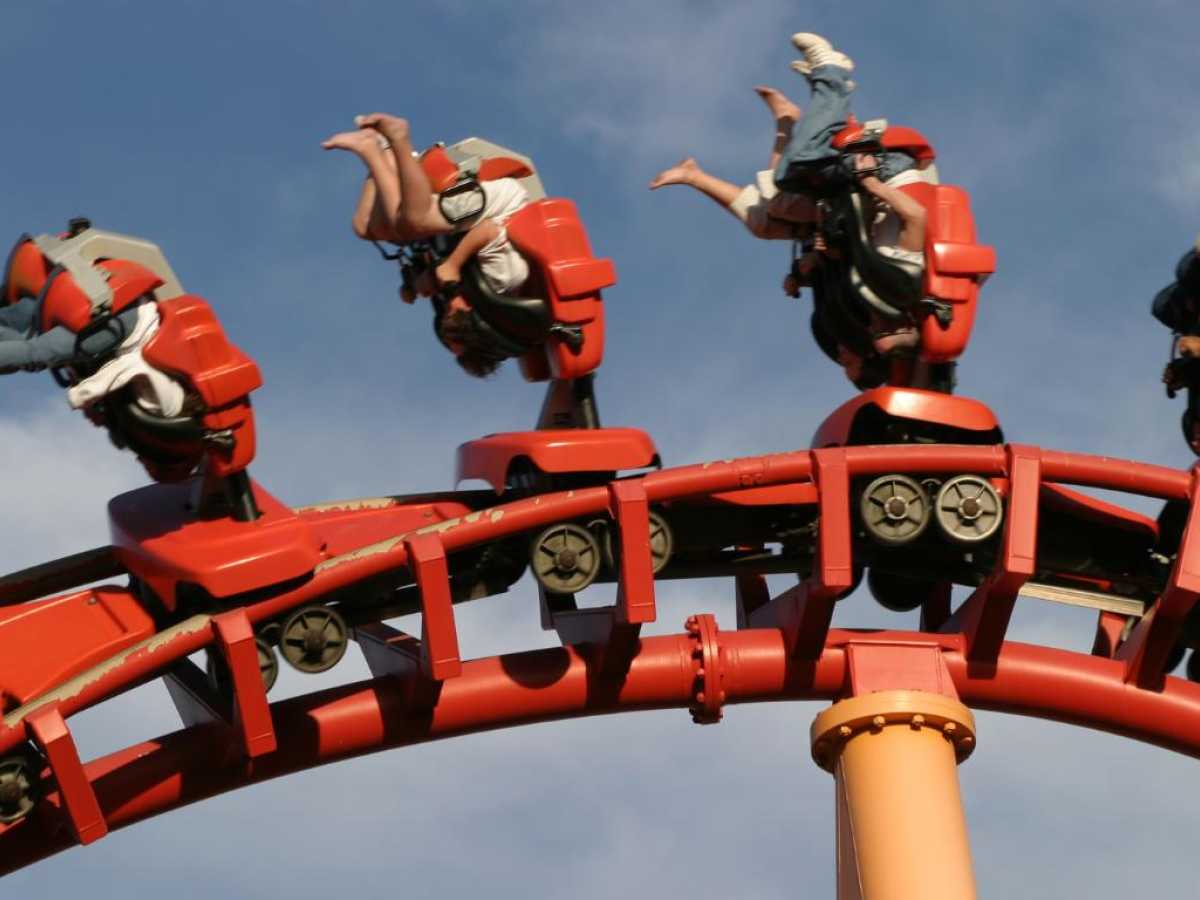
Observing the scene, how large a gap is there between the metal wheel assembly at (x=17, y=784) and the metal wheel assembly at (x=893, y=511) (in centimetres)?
372

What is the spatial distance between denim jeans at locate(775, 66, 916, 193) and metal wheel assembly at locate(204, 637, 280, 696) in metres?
3.32

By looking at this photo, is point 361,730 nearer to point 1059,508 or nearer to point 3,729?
point 3,729

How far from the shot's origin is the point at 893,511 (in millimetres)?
13062

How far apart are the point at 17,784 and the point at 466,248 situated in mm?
3206

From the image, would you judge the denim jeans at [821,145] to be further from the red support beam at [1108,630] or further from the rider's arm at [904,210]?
the red support beam at [1108,630]

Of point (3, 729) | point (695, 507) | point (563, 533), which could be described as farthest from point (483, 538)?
point (3, 729)

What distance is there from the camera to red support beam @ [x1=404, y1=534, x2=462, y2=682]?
1248cm

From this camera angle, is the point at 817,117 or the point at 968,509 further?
the point at 817,117

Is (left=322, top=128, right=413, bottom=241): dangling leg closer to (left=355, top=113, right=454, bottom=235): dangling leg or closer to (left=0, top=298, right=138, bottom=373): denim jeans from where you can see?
(left=355, top=113, right=454, bottom=235): dangling leg

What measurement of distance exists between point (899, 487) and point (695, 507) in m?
Result: 1.05

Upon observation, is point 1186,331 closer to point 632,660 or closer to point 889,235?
point 889,235

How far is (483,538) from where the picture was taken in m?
12.7

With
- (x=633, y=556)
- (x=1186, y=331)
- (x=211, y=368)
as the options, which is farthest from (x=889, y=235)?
(x=211, y=368)

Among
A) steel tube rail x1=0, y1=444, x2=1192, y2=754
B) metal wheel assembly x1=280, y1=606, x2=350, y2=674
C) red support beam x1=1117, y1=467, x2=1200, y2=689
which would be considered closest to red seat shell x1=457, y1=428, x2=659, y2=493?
steel tube rail x1=0, y1=444, x2=1192, y2=754
